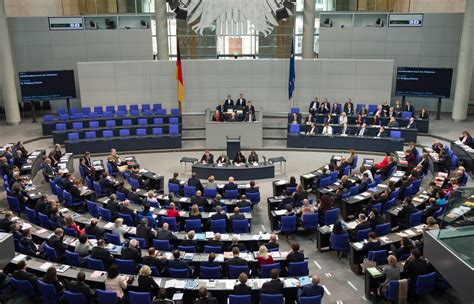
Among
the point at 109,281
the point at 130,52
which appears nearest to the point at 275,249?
the point at 109,281

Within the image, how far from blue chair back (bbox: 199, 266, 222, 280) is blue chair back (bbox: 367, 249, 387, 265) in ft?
11.3

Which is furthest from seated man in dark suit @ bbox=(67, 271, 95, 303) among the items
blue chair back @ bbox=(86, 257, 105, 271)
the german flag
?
the german flag

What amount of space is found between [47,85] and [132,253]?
693 inches

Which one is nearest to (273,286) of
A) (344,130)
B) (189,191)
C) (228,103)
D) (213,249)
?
(213,249)

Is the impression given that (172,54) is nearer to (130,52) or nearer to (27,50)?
(130,52)

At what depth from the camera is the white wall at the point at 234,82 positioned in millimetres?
25297

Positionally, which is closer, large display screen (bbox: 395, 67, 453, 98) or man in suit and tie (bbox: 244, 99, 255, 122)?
man in suit and tie (bbox: 244, 99, 255, 122)

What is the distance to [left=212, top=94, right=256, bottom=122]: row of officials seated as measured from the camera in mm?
23000

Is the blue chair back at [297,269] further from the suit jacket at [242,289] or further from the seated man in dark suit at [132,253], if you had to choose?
the seated man in dark suit at [132,253]

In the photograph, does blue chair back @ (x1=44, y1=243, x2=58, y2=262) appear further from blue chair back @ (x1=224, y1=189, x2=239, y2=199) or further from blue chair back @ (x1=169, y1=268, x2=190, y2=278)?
blue chair back @ (x1=224, y1=189, x2=239, y2=199)

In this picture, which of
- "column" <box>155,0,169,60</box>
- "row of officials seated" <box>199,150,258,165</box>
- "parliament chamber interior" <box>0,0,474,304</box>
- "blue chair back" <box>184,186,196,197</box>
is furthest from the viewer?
"column" <box>155,0,169,60</box>

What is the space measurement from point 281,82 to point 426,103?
29.2ft

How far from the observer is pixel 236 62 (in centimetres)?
2578

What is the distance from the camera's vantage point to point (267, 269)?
10.9 m
